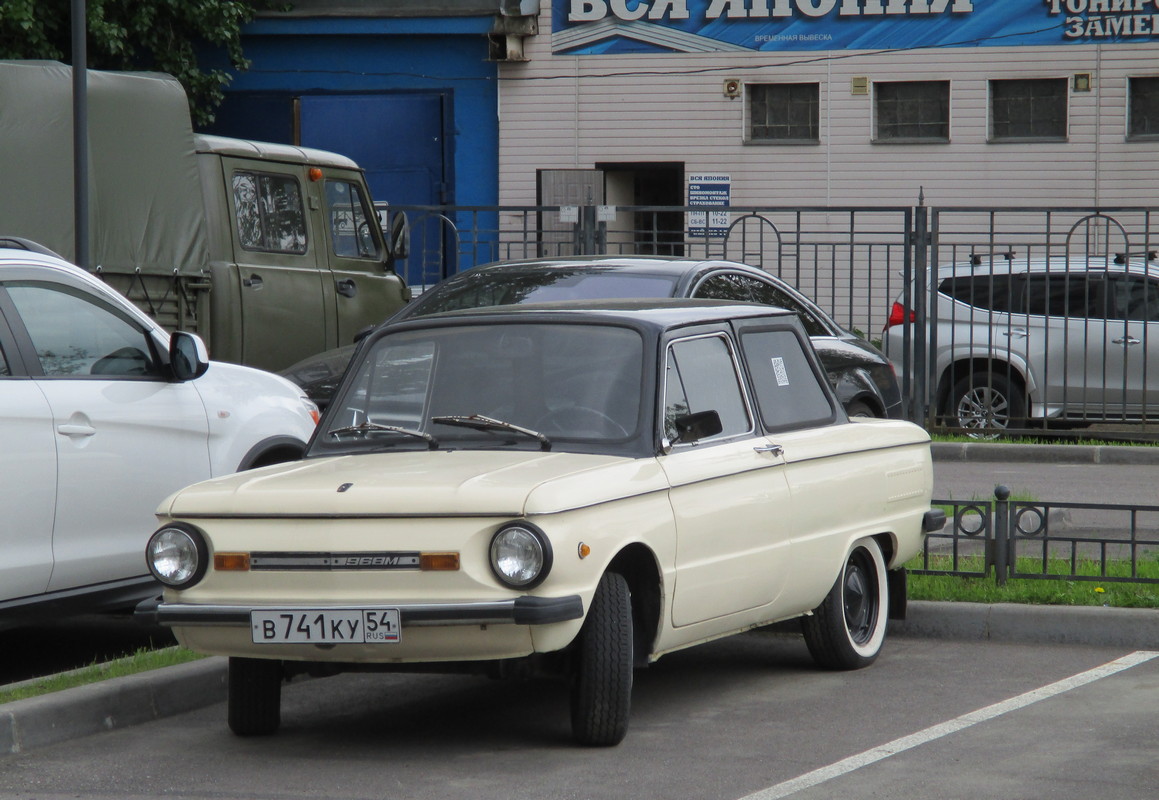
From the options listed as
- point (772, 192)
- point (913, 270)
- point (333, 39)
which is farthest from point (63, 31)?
point (913, 270)

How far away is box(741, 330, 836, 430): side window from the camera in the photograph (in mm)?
6562

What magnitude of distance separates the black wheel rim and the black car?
1.83m

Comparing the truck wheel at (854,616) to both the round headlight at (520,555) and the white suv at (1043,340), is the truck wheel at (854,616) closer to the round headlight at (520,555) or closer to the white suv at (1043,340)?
the round headlight at (520,555)

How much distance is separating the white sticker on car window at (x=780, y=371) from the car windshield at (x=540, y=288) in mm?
2217

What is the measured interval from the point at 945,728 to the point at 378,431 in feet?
7.32

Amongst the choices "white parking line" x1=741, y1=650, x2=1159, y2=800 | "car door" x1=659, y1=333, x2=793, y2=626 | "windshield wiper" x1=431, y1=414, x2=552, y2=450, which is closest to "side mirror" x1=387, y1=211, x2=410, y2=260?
"car door" x1=659, y1=333, x2=793, y2=626

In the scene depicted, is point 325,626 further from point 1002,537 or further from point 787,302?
point 787,302

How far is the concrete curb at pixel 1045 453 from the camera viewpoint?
14.3 meters

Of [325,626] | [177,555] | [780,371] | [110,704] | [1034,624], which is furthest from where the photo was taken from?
[1034,624]

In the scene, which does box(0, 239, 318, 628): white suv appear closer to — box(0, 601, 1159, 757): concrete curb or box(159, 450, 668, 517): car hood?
box(0, 601, 1159, 757): concrete curb

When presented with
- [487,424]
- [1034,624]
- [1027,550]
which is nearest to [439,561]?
[487,424]

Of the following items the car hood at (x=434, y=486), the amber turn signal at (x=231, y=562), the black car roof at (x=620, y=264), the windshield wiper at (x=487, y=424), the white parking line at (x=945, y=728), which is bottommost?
the white parking line at (x=945, y=728)

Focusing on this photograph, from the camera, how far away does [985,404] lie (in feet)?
49.8

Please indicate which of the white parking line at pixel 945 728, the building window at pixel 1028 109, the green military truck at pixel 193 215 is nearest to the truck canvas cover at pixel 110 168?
the green military truck at pixel 193 215
